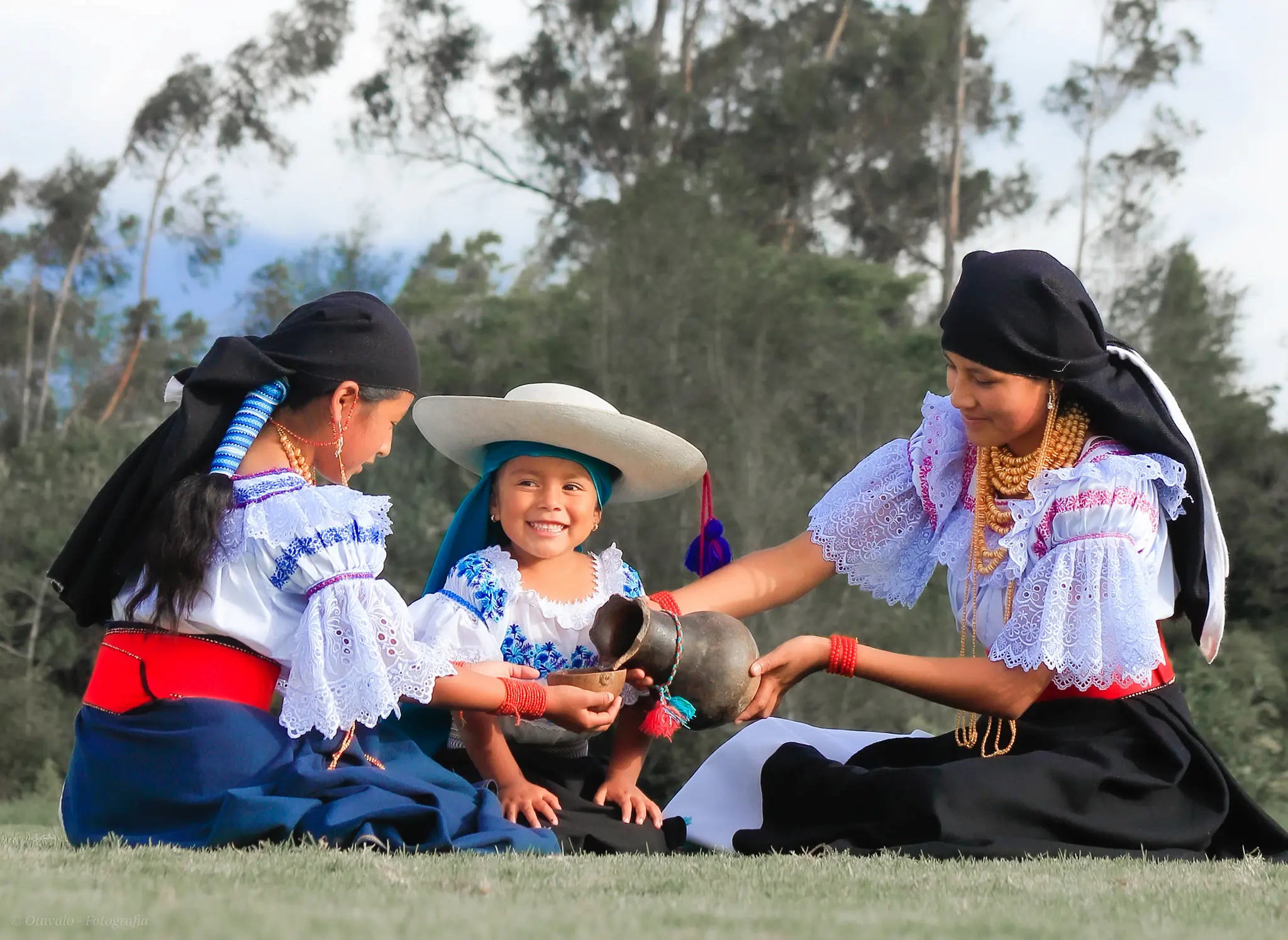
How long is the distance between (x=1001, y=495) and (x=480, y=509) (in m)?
1.63

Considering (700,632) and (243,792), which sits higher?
(700,632)

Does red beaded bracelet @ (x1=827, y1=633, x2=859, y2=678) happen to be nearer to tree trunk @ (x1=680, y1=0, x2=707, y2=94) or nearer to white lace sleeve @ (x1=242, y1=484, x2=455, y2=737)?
white lace sleeve @ (x1=242, y1=484, x2=455, y2=737)

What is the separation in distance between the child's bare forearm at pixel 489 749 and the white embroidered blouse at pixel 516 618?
15cm

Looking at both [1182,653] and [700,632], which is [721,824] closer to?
[700,632]

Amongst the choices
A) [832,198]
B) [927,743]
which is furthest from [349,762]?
[832,198]

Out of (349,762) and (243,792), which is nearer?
(243,792)

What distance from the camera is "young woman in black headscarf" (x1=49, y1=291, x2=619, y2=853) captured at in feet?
12.7

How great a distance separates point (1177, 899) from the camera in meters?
3.17

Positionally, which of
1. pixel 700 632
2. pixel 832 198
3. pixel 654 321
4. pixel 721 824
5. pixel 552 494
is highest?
pixel 832 198

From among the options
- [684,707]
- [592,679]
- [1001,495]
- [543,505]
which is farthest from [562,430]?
[1001,495]

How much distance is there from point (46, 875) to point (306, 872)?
1.71ft

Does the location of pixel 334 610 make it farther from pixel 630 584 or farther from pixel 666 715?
pixel 630 584

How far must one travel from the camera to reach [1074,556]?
13.6 feet

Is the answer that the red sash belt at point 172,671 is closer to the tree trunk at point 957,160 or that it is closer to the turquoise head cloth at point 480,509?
the turquoise head cloth at point 480,509
